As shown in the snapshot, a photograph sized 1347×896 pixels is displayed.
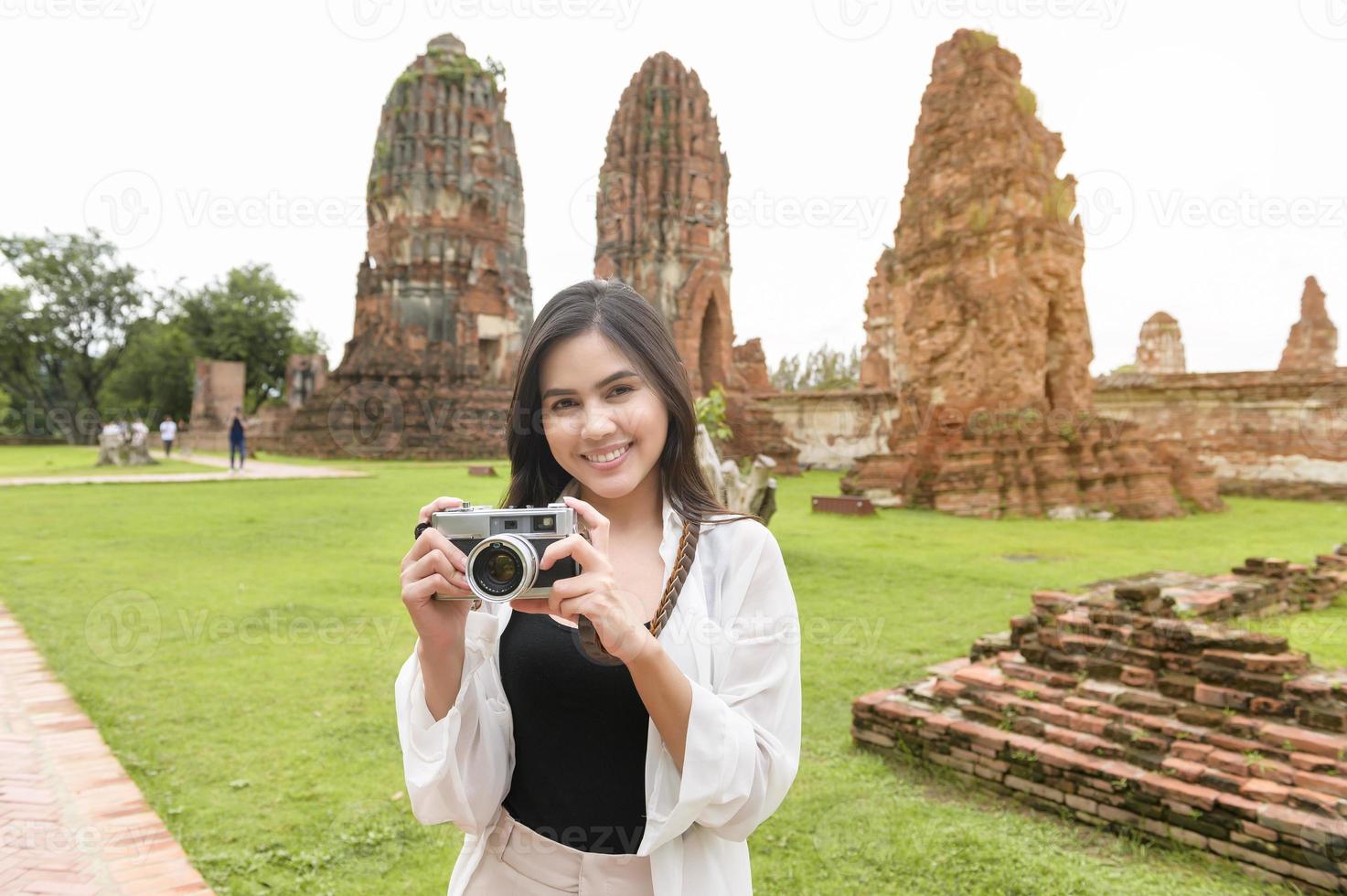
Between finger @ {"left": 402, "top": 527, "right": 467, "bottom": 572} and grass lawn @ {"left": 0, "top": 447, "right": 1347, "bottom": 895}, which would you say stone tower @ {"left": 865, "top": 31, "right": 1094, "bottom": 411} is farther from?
finger @ {"left": 402, "top": 527, "right": 467, "bottom": 572}

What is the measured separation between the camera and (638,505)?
5.56 ft

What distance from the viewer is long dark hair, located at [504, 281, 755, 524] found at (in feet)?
5.17

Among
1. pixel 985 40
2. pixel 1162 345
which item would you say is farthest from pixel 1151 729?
pixel 1162 345

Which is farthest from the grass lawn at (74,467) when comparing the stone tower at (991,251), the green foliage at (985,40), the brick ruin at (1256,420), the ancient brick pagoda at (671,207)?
the brick ruin at (1256,420)

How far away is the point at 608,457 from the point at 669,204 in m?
28.2

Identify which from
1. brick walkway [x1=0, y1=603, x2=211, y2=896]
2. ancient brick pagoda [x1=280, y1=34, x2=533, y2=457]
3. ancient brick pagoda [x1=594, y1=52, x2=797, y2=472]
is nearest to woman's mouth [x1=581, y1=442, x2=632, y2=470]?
brick walkway [x1=0, y1=603, x2=211, y2=896]

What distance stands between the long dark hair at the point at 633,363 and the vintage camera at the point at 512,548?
308 millimetres

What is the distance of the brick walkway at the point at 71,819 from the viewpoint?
2.84 m

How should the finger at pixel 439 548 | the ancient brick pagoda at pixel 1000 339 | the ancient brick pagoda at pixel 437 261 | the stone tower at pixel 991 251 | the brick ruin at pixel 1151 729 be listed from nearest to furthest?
1. the finger at pixel 439 548
2. the brick ruin at pixel 1151 729
3. the ancient brick pagoda at pixel 1000 339
4. the stone tower at pixel 991 251
5. the ancient brick pagoda at pixel 437 261

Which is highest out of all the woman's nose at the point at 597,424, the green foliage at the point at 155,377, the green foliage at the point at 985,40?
the green foliage at the point at 985,40

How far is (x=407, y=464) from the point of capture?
82.2ft

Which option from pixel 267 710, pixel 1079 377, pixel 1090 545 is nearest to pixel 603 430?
pixel 267 710

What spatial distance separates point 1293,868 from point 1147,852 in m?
0.45

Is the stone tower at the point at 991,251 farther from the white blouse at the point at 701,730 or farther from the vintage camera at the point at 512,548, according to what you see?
the vintage camera at the point at 512,548
